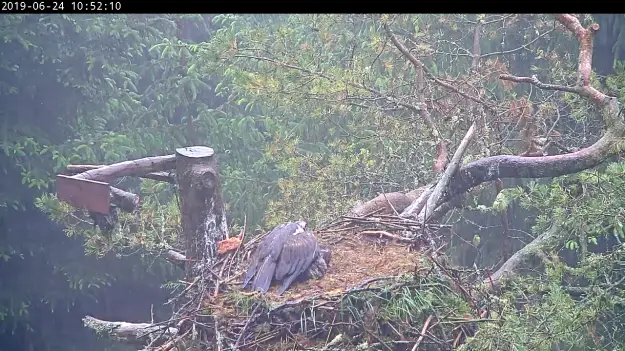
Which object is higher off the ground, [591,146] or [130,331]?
[591,146]

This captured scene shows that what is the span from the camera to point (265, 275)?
3.30 m

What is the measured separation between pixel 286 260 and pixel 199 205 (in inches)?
22.4

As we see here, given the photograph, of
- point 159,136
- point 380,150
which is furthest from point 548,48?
point 159,136

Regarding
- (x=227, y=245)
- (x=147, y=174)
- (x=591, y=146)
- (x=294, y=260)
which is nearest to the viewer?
(x=294, y=260)

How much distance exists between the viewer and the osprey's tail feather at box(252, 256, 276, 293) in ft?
10.5

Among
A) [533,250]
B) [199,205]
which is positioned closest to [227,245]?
[199,205]

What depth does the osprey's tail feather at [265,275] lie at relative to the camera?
3207mm

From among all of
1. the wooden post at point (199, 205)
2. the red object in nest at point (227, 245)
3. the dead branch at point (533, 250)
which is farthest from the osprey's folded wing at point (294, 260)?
the dead branch at point (533, 250)

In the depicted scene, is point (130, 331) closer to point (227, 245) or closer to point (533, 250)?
point (227, 245)

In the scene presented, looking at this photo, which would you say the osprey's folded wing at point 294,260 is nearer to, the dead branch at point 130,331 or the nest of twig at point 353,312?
the nest of twig at point 353,312

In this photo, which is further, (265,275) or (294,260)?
(294,260)

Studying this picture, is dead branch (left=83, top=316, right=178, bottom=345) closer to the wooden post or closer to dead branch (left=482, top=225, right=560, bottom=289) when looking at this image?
the wooden post

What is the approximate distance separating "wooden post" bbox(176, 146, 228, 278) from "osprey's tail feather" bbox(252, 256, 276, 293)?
36 cm

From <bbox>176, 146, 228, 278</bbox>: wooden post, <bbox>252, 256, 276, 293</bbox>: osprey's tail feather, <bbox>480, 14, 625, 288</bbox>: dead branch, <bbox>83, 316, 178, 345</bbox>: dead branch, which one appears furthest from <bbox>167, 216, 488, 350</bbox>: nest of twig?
<bbox>480, 14, 625, 288</bbox>: dead branch
